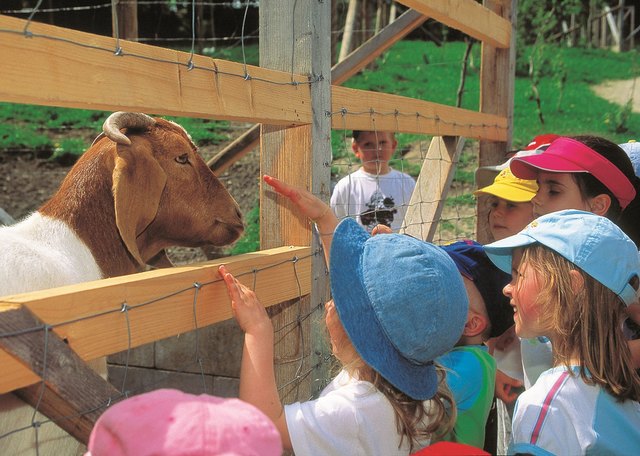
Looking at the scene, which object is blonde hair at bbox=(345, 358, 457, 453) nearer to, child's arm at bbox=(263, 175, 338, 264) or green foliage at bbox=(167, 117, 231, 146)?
child's arm at bbox=(263, 175, 338, 264)

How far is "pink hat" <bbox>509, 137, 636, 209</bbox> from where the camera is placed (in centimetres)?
309

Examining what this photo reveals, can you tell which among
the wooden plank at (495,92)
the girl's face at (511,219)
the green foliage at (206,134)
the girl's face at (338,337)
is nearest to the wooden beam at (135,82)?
the girl's face at (338,337)

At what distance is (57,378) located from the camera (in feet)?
4.85

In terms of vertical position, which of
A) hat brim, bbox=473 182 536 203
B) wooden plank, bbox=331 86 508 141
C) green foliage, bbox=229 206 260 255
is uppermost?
wooden plank, bbox=331 86 508 141

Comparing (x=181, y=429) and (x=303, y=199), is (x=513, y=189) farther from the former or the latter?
(x=181, y=429)

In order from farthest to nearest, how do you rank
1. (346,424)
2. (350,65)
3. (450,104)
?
(450,104), (350,65), (346,424)

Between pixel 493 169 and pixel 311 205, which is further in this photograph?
pixel 493 169

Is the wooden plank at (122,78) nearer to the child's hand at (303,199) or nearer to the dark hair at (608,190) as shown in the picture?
the child's hand at (303,199)

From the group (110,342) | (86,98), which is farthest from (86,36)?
(110,342)

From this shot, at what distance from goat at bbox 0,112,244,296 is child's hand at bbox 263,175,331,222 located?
94cm

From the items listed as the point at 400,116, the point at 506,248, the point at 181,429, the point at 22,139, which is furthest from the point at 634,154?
the point at 22,139

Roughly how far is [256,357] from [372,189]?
3.40 meters

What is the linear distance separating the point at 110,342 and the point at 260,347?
383 millimetres

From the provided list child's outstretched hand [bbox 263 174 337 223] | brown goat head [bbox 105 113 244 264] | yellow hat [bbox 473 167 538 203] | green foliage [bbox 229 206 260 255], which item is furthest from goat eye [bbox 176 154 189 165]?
green foliage [bbox 229 206 260 255]
